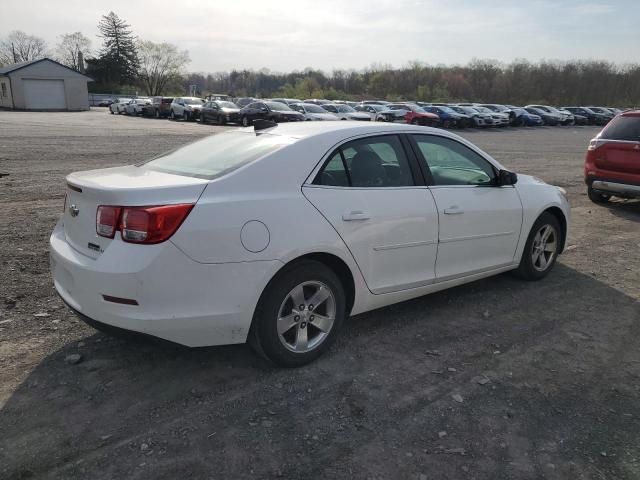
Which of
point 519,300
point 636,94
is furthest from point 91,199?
point 636,94

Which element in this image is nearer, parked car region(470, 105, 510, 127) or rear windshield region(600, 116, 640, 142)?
rear windshield region(600, 116, 640, 142)

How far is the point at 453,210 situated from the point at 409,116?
28.4m

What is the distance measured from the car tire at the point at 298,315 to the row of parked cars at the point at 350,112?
20.1 metres

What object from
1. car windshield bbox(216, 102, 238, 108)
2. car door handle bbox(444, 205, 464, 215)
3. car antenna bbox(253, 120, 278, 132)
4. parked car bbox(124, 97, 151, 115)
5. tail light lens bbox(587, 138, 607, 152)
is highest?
car antenna bbox(253, 120, 278, 132)

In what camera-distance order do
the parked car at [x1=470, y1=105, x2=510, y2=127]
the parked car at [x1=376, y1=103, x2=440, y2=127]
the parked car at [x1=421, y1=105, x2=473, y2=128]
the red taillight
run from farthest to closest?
the parked car at [x1=470, y1=105, x2=510, y2=127] → the parked car at [x1=421, y1=105, x2=473, y2=128] → the parked car at [x1=376, y1=103, x2=440, y2=127] → the red taillight

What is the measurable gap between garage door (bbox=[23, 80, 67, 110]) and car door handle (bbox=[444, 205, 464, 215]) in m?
57.3

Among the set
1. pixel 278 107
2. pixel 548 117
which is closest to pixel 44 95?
pixel 278 107

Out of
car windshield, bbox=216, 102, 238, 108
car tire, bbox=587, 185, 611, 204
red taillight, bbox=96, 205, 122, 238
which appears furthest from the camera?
car windshield, bbox=216, 102, 238, 108

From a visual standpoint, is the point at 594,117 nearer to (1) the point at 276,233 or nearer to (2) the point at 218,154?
(2) the point at 218,154

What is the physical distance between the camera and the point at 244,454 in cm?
272

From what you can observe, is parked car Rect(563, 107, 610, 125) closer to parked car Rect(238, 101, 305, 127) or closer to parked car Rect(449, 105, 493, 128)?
parked car Rect(449, 105, 493, 128)

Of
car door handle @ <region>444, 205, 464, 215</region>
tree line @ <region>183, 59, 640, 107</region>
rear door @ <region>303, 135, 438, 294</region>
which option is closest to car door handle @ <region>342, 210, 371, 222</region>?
rear door @ <region>303, 135, 438, 294</region>

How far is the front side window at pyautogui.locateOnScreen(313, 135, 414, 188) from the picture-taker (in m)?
3.70

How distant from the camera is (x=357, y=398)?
3252 millimetres
